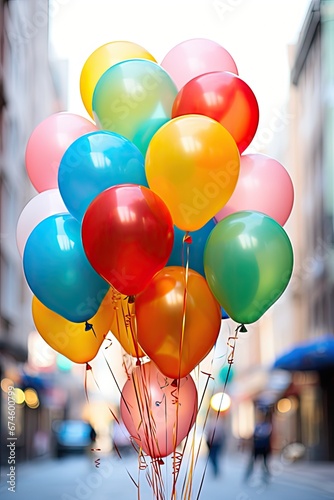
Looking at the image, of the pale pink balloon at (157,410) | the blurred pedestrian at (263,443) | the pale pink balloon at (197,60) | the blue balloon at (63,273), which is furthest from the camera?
the blurred pedestrian at (263,443)

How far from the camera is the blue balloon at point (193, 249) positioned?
20.1 ft

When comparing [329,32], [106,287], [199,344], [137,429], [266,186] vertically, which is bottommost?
[137,429]

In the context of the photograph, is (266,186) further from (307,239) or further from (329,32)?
(307,239)

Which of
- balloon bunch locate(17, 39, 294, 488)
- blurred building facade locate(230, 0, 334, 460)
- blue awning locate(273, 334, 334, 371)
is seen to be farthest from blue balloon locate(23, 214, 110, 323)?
blurred building facade locate(230, 0, 334, 460)

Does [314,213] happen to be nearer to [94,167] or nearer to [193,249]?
[193,249]

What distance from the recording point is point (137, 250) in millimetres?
5410

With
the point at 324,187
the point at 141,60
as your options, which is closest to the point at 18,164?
the point at 324,187

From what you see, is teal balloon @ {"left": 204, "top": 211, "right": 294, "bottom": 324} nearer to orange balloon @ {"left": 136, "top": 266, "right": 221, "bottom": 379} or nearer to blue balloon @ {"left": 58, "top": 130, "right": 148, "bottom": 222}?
orange balloon @ {"left": 136, "top": 266, "right": 221, "bottom": 379}

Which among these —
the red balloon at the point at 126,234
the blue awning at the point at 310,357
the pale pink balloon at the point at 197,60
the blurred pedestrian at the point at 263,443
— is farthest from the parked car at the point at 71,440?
the red balloon at the point at 126,234

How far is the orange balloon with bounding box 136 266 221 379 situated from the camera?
5660 mm

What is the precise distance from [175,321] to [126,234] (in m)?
0.69

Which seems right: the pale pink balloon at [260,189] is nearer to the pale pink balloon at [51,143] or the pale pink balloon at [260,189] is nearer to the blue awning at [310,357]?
the pale pink balloon at [51,143]

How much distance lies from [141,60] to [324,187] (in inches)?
966

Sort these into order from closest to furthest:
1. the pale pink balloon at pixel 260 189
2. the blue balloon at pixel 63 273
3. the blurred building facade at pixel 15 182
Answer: the blue balloon at pixel 63 273 → the pale pink balloon at pixel 260 189 → the blurred building facade at pixel 15 182
